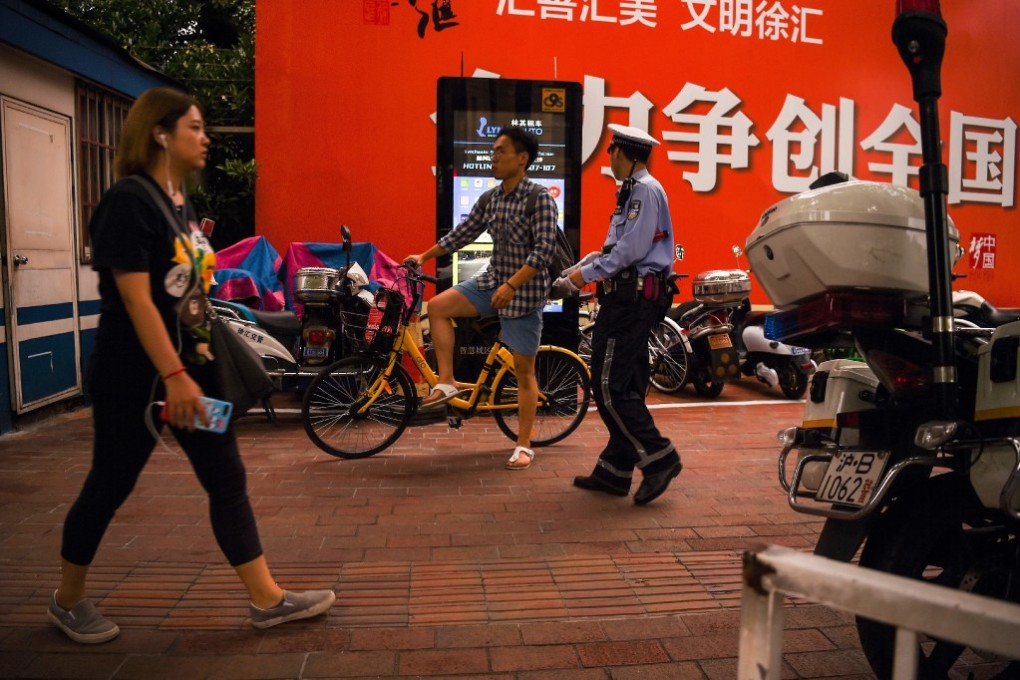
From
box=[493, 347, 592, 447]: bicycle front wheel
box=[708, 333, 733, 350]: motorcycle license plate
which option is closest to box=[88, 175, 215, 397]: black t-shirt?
box=[493, 347, 592, 447]: bicycle front wheel

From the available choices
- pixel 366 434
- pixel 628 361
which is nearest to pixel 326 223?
pixel 366 434

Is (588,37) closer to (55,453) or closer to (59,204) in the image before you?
(59,204)

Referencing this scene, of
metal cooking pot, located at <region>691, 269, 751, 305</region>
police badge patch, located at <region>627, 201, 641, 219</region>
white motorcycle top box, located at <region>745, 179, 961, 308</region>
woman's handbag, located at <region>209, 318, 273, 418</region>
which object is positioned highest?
police badge patch, located at <region>627, 201, 641, 219</region>

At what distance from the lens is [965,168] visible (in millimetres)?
11258

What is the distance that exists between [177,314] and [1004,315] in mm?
8095

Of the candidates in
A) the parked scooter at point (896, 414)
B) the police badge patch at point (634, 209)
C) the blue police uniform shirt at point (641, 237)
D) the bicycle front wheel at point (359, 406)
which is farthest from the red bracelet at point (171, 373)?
the bicycle front wheel at point (359, 406)

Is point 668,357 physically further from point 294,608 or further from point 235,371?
point 235,371

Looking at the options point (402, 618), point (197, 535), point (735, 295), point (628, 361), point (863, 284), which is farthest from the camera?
point (735, 295)

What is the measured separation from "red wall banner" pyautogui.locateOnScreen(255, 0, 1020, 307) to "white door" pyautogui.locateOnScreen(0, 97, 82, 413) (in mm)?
2538

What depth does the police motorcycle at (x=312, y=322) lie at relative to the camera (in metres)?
6.75

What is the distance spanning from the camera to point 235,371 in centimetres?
300

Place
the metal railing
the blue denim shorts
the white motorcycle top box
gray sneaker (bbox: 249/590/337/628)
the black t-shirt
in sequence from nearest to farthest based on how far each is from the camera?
the metal railing
the white motorcycle top box
the black t-shirt
gray sneaker (bbox: 249/590/337/628)
the blue denim shorts

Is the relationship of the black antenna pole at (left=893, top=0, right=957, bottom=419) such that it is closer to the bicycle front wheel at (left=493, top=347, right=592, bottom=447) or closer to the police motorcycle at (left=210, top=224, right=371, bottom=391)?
the bicycle front wheel at (left=493, top=347, right=592, bottom=447)

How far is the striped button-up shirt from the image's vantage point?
17.5 feet
